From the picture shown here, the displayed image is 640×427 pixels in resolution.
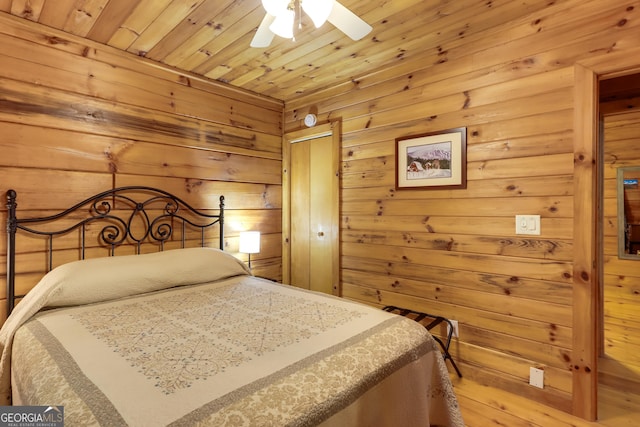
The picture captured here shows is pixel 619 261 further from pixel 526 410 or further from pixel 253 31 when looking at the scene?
pixel 253 31

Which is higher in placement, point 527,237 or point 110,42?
point 110,42

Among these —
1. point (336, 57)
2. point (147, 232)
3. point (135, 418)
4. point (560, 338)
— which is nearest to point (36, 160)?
point (147, 232)

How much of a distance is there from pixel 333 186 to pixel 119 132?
180cm

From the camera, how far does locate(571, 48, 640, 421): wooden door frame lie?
1.72m

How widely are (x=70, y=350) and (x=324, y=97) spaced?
272 cm

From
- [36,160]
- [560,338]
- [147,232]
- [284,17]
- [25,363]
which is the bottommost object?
[560,338]

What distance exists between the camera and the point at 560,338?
6.00ft

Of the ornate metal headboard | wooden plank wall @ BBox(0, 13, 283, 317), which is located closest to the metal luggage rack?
wooden plank wall @ BBox(0, 13, 283, 317)

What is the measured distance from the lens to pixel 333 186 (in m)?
3.03

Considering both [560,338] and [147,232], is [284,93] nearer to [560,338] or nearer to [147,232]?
[147,232]

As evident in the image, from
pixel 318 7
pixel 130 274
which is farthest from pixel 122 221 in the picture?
pixel 318 7

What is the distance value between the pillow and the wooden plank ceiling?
1.50 metres

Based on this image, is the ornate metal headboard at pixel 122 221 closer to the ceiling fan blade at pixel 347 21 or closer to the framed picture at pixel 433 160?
the framed picture at pixel 433 160

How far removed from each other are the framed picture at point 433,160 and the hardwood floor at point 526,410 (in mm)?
1378
